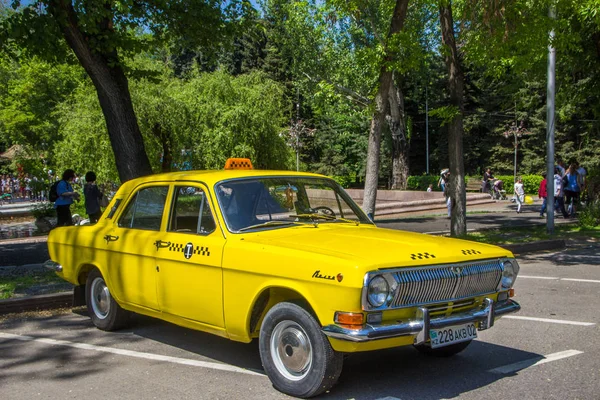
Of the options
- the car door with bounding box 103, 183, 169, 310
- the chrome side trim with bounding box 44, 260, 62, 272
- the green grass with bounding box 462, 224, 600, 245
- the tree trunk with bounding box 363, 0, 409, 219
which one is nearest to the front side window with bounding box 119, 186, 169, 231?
the car door with bounding box 103, 183, 169, 310

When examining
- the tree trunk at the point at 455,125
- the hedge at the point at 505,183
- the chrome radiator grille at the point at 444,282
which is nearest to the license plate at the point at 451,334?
the chrome radiator grille at the point at 444,282

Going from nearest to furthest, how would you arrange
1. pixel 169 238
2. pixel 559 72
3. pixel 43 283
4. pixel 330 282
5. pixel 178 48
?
pixel 330 282 < pixel 169 238 < pixel 43 283 < pixel 178 48 < pixel 559 72

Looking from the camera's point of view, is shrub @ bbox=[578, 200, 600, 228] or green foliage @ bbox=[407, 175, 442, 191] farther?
green foliage @ bbox=[407, 175, 442, 191]

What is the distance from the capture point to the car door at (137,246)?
243 inches

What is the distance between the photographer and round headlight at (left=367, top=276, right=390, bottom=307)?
14.7ft

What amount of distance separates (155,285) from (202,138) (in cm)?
1923

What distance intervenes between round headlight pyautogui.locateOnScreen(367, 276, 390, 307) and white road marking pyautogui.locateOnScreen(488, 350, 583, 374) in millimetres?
1546

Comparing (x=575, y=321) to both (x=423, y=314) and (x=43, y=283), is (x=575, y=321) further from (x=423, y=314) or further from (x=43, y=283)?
(x=43, y=283)

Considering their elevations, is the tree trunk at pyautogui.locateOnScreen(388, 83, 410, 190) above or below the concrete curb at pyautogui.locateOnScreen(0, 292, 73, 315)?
above

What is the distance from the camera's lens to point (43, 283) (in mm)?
9617

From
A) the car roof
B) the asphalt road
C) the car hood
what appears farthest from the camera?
the car roof

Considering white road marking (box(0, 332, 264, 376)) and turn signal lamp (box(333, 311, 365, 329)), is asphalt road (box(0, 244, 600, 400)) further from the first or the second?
turn signal lamp (box(333, 311, 365, 329))

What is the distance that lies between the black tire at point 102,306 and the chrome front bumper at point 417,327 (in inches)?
128

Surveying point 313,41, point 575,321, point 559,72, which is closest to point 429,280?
point 575,321
